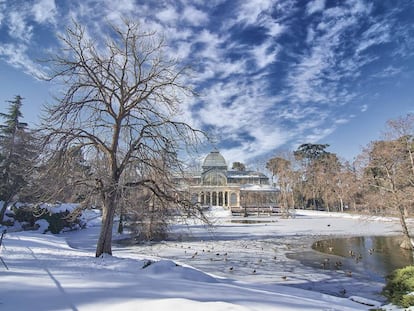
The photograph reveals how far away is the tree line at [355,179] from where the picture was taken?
639 inches

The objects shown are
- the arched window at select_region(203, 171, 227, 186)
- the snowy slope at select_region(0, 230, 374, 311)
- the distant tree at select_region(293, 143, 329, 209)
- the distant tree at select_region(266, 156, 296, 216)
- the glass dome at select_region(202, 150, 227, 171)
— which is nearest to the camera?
the snowy slope at select_region(0, 230, 374, 311)

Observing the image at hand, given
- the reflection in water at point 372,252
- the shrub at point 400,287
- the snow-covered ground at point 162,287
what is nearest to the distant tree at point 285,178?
the reflection in water at point 372,252

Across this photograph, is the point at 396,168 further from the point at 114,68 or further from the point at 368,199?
the point at 114,68

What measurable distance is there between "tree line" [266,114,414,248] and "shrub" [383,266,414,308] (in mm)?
9895

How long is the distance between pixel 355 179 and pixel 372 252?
8.93 m

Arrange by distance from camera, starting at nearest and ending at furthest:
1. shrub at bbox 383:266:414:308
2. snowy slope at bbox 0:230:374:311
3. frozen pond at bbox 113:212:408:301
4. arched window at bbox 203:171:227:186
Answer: snowy slope at bbox 0:230:374:311, shrub at bbox 383:266:414:308, frozen pond at bbox 113:212:408:301, arched window at bbox 203:171:227:186

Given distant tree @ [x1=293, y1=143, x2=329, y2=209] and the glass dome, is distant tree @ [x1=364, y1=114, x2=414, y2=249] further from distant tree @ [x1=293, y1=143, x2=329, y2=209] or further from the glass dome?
the glass dome

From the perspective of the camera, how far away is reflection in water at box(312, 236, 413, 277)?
1121cm

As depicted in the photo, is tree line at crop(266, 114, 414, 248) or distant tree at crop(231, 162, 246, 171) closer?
tree line at crop(266, 114, 414, 248)

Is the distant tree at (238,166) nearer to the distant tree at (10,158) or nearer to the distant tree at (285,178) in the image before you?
the distant tree at (285,178)

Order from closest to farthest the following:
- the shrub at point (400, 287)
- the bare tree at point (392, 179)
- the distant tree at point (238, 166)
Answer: the shrub at point (400, 287), the bare tree at point (392, 179), the distant tree at point (238, 166)

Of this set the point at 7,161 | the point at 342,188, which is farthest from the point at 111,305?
the point at 342,188

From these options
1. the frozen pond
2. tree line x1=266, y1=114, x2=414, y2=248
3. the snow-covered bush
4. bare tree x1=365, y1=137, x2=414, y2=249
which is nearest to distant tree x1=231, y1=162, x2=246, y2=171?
tree line x1=266, y1=114, x2=414, y2=248

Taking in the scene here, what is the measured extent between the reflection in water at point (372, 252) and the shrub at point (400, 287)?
3.69 m
